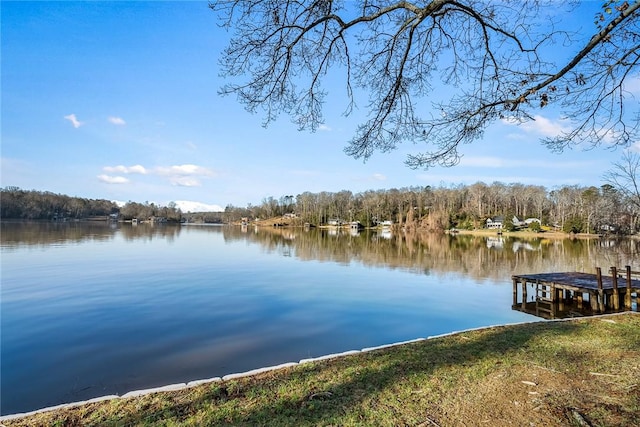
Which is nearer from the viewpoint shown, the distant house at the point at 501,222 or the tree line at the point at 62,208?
the distant house at the point at 501,222

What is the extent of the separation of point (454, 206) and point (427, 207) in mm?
6985

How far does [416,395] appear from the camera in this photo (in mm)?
3967

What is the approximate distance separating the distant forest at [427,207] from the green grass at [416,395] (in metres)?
63.7

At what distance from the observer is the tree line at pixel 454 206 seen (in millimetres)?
78094

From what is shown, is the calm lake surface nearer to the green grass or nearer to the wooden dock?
the wooden dock

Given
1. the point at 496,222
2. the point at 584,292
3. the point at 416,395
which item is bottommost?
the point at 584,292

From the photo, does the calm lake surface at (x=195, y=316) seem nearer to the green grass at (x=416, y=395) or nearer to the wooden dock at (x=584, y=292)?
the wooden dock at (x=584, y=292)

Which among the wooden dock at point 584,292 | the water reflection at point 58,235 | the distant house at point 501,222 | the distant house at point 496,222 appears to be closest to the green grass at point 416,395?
the wooden dock at point 584,292

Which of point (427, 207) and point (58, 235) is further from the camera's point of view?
point (427, 207)

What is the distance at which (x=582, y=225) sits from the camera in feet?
201

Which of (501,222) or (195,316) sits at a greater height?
(501,222)

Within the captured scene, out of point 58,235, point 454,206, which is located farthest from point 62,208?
point 454,206

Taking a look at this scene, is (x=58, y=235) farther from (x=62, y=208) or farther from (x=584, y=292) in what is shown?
(x=62, y=208)

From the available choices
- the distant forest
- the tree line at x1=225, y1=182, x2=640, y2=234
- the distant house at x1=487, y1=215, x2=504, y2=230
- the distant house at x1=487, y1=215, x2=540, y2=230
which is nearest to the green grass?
the distant forest
